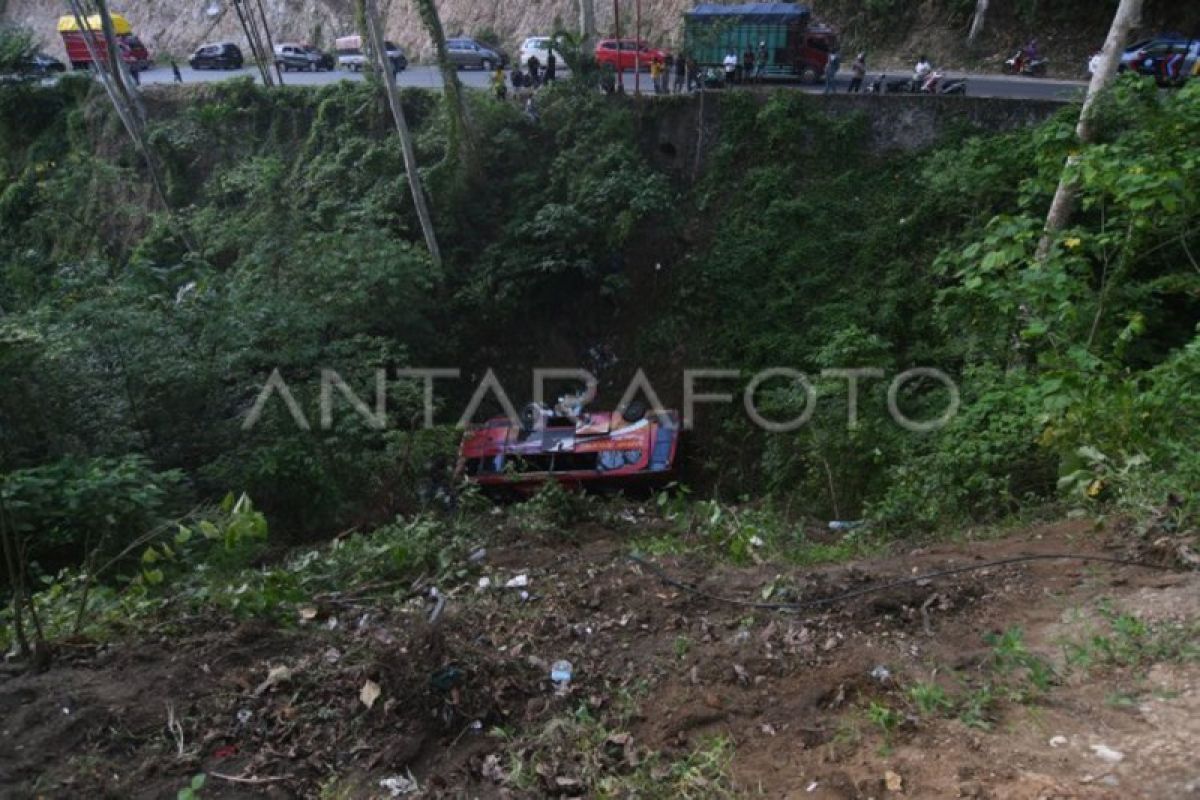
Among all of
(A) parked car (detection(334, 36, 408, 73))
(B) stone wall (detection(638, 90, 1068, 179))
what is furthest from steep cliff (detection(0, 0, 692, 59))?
(B) stone wall (detection(638, 90, 1068, 179))

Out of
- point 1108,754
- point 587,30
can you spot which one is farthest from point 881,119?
point 1108,754

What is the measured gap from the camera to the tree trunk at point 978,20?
1890 cm

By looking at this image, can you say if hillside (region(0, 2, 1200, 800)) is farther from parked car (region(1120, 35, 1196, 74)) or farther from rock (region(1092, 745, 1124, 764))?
parked car (region(1120, 35, 1196, 74))

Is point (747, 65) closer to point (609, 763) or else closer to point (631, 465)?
point (631, 465)

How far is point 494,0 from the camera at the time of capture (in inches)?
1107

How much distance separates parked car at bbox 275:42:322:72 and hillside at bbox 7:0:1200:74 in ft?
13.0

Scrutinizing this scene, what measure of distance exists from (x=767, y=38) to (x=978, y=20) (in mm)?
5706

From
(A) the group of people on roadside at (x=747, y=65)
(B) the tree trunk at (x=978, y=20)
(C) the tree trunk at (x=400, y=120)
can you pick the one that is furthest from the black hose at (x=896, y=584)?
(B) the tree trunk at (x=978, y=20)

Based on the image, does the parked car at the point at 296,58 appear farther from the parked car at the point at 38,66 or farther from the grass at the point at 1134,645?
the grass at the point at 1134,645

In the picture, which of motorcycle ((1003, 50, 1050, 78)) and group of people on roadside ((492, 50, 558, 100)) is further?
group of people on roadside ((492, 50, 558, 100))

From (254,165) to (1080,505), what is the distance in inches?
600

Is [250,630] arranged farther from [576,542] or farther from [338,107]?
[338,107]

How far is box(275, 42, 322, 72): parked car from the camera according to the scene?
2638 cm

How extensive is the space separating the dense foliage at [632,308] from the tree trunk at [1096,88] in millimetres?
301
